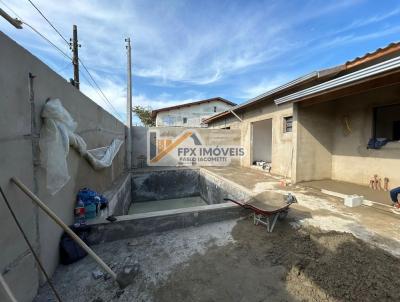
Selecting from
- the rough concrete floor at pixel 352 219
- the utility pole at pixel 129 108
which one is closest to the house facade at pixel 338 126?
the rough concrete floor at pixel 352 219

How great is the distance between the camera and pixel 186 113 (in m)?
20.4

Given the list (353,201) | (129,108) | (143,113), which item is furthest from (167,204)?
(143,113)

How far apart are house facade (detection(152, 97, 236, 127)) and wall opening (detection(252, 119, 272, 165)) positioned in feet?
34.8

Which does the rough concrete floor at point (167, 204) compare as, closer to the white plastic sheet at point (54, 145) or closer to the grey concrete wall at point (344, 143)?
the grey concrete wall at point (344, 143)

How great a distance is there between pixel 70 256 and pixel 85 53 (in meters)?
10.1

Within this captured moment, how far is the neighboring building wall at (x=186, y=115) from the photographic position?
19906mm

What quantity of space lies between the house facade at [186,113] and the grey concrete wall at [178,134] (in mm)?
9837

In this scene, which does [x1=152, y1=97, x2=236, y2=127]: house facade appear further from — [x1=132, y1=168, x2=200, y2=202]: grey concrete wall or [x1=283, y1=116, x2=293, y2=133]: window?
[x1=283, y1=116, x2=293, y2=133]: window

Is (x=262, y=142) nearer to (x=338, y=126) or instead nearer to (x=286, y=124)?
(x=286, y=124)

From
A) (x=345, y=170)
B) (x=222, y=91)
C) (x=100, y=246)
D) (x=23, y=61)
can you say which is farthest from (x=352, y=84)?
(x=222, y=91)

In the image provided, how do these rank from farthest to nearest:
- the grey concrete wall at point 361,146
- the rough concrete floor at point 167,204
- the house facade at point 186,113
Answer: the house facade at point 186,113
the rough concrete floor at point 167,204
the grey concrete wall at point 361,146

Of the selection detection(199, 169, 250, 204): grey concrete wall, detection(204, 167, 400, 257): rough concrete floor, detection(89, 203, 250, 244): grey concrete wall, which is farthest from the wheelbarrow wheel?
detection(199, 169, 250, 204): grey concrete wall

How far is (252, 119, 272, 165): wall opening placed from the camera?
9438 millimetres

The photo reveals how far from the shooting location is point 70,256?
2.20 metres
